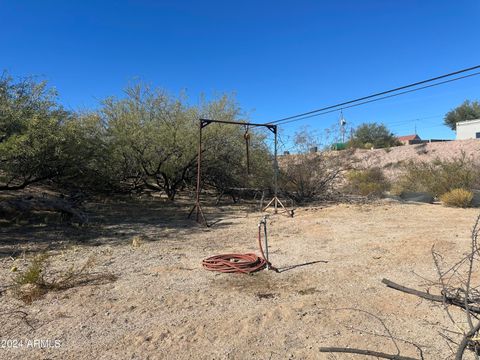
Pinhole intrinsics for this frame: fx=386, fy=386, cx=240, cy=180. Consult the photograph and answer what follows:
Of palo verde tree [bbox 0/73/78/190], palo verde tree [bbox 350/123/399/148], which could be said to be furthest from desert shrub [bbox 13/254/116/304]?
palo verde tree [bbox 350/123/399/148]

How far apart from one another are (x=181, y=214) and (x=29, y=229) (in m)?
4.19

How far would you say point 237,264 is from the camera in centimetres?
562

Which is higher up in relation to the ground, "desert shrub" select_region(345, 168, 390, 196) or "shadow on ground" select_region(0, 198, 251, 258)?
"desert shrub" select_region(345, 168, 390, 196)

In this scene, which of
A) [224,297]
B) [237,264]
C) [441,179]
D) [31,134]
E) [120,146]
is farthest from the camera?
[441,179]

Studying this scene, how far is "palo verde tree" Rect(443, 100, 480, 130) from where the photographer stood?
48844 mm

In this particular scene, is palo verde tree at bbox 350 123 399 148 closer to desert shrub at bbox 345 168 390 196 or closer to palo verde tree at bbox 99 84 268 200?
desert shrub at bbox 345 168 390 196

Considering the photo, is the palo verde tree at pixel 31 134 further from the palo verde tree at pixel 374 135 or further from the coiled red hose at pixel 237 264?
the palo verde tree at pixel 374 135

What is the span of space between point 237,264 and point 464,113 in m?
53.4

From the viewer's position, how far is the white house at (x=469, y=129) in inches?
1638

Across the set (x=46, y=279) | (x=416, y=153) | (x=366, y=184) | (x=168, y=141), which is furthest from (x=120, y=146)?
(x=416, y=153)

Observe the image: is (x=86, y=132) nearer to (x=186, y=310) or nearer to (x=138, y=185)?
(x=138, y=185)

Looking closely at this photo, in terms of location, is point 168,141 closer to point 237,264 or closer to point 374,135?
point 237,264

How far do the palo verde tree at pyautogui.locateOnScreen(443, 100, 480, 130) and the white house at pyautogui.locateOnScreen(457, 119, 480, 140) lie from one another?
21.2ft

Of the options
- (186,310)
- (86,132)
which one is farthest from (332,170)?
(186,310)
